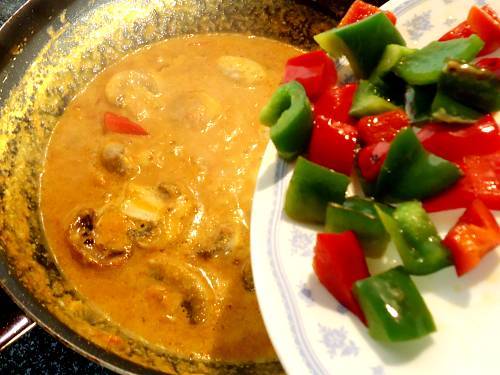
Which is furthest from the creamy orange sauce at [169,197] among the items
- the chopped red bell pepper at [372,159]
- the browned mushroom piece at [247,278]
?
the chopped red bell pepper at [372,159]

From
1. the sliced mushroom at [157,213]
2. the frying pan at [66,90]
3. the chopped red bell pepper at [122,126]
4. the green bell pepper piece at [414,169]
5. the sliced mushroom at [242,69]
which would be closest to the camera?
the green bell pepper piece at [414,169]

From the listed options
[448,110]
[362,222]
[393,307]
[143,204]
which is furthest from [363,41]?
[143,204]

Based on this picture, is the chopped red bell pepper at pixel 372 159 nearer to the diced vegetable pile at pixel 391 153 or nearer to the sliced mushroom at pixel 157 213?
the diced vegetable pile at pixel 391 153

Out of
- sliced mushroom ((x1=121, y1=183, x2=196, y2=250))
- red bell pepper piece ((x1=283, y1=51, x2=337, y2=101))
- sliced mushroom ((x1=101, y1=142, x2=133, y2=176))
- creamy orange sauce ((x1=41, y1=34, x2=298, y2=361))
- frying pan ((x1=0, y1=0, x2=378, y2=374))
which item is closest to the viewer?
red bell pepper piece ((x1=283, y1=51, x2=337, y2=101))

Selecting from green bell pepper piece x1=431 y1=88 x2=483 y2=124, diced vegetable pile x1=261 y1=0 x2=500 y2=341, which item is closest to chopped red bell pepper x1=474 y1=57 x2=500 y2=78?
diced vegetable pile x1=261 y1=0 x2=500 y2=341

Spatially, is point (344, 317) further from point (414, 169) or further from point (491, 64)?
point (491, 64)

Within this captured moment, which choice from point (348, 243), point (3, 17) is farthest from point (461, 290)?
point (3, 17)

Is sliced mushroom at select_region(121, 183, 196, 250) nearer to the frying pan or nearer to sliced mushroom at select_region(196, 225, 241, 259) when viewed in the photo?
sliced mushroom at select_region(196, 225, 241, 259)
